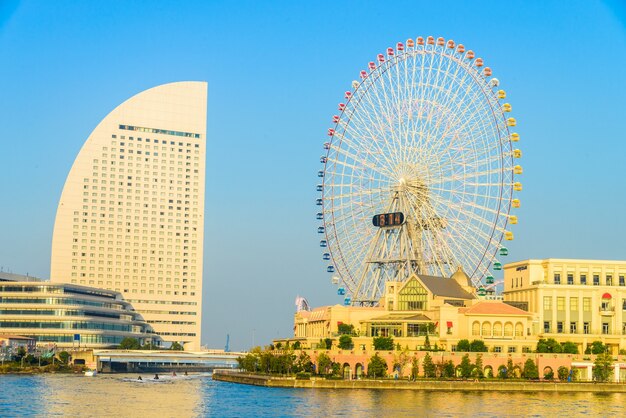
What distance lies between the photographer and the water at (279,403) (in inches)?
3888

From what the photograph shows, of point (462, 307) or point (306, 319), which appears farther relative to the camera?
point (306, 319)

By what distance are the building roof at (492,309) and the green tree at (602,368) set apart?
1158 cm

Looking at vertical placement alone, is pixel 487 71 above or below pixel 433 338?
above

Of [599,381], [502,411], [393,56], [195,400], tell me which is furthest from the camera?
[393,56]

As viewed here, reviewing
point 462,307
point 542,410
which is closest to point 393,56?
point 462,307

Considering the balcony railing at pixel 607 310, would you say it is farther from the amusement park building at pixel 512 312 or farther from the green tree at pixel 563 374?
the green tree at pixel 563 374

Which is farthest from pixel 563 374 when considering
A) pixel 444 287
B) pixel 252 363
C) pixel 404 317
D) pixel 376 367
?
pixel 252 363

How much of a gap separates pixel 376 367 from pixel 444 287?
57.0 feet

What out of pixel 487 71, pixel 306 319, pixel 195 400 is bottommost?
pixel 195 400

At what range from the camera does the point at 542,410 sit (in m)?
103


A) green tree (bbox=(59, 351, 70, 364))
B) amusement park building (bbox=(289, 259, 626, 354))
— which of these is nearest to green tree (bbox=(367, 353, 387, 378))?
amusement park building (bbox=(289, 259, 626, 354))

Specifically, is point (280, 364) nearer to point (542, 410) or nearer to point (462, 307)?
point (462, 307)

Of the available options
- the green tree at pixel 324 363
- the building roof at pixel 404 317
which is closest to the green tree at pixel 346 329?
the building roof at pixel 404 317

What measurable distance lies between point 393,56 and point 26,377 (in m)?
74.3
